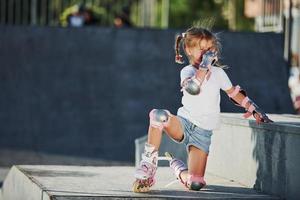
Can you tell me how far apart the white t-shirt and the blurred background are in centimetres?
522

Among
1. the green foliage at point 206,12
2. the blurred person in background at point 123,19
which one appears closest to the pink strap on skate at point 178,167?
the blurred person in background at point 123,19

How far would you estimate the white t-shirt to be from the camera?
6047 mm

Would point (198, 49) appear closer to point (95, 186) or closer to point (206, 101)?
point (206, 101)

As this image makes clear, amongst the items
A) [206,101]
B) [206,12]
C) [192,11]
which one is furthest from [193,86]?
[192,11]

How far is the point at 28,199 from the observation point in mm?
6199

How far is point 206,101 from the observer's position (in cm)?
605

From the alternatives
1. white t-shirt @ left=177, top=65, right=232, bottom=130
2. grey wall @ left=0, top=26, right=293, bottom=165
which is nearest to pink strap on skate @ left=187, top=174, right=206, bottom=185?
white t-shirt @ left=177, top=65, right=232, bottom=130

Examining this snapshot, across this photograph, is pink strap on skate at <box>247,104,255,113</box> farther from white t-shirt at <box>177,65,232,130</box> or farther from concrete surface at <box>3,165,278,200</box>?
concrete surface at <box>3,165,278,200</box>

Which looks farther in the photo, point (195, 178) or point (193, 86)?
point (195, 178)

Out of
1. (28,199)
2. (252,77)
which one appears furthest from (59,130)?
(28,199)

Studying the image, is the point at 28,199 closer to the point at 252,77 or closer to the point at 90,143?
the point at 90,143

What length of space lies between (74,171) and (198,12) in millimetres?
42736

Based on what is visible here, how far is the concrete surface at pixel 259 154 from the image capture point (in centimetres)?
581

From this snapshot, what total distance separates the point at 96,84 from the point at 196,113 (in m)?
6.21
